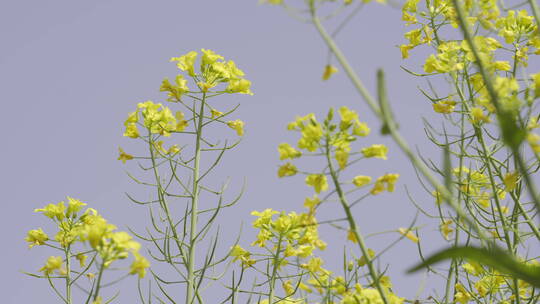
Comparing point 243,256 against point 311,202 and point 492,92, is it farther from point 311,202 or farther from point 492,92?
point 492,92

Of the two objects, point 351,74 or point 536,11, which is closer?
point 351,74

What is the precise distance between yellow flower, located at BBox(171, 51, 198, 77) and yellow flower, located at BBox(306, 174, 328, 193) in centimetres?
168

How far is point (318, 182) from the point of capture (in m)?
1.99

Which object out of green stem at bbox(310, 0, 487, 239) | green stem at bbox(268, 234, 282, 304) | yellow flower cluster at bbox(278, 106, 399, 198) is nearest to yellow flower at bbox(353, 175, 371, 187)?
yellow flower cluster at bbox(278, 106, 399, 198)

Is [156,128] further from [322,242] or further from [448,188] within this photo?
[448,188]

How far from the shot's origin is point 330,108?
2.09m

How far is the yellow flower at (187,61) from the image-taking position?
11.5ft

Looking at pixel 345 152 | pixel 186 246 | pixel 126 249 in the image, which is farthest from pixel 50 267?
pixel 345 152

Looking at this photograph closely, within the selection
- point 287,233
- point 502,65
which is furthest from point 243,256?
point 502,65

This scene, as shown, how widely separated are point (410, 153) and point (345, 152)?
31.6 inches

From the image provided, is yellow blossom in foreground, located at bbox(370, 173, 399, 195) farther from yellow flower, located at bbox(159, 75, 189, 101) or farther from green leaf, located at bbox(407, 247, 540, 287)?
yellow flower, located at bbox(159, 75, 189, 101)

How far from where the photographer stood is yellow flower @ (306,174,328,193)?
6.52 ft

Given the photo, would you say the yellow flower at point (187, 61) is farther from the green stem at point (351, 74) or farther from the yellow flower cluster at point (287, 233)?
the green stem at point (351, 74)

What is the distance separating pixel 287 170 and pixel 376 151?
29cm
